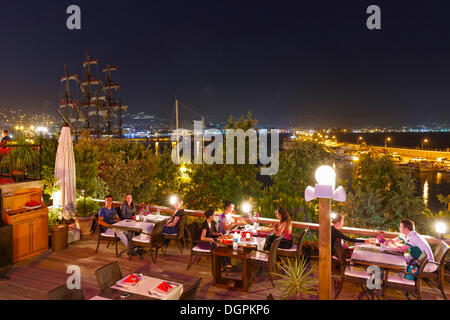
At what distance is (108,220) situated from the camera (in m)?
7.20

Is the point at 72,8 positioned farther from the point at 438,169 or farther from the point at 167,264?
the point at 438,169

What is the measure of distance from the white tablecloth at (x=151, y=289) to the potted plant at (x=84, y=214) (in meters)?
5.16

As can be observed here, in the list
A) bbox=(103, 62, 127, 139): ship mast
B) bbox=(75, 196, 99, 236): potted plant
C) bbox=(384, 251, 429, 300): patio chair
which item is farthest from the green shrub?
bbox=(103, 62, 127, 139): ship mast

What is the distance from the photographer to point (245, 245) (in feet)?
17.9

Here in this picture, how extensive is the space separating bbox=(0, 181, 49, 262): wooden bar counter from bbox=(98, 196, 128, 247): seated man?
50.3 inches

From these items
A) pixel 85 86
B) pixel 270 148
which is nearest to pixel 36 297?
pixel 270 148

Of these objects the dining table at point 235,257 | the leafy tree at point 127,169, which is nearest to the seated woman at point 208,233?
the dining table at point 235,257

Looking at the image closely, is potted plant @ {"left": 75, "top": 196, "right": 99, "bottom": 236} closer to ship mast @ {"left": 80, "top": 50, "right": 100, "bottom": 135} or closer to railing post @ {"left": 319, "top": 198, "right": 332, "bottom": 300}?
railing post @ {"left": 319, "top": 198, "right": 332, "bottom": 300}

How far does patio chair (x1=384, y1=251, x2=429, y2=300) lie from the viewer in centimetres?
446

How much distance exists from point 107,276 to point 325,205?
2.91 m

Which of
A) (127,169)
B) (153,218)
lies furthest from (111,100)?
(153,218)

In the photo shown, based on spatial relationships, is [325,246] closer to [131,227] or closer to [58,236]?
[131,227]

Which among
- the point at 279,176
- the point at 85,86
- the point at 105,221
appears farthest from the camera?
the point at 85,86
